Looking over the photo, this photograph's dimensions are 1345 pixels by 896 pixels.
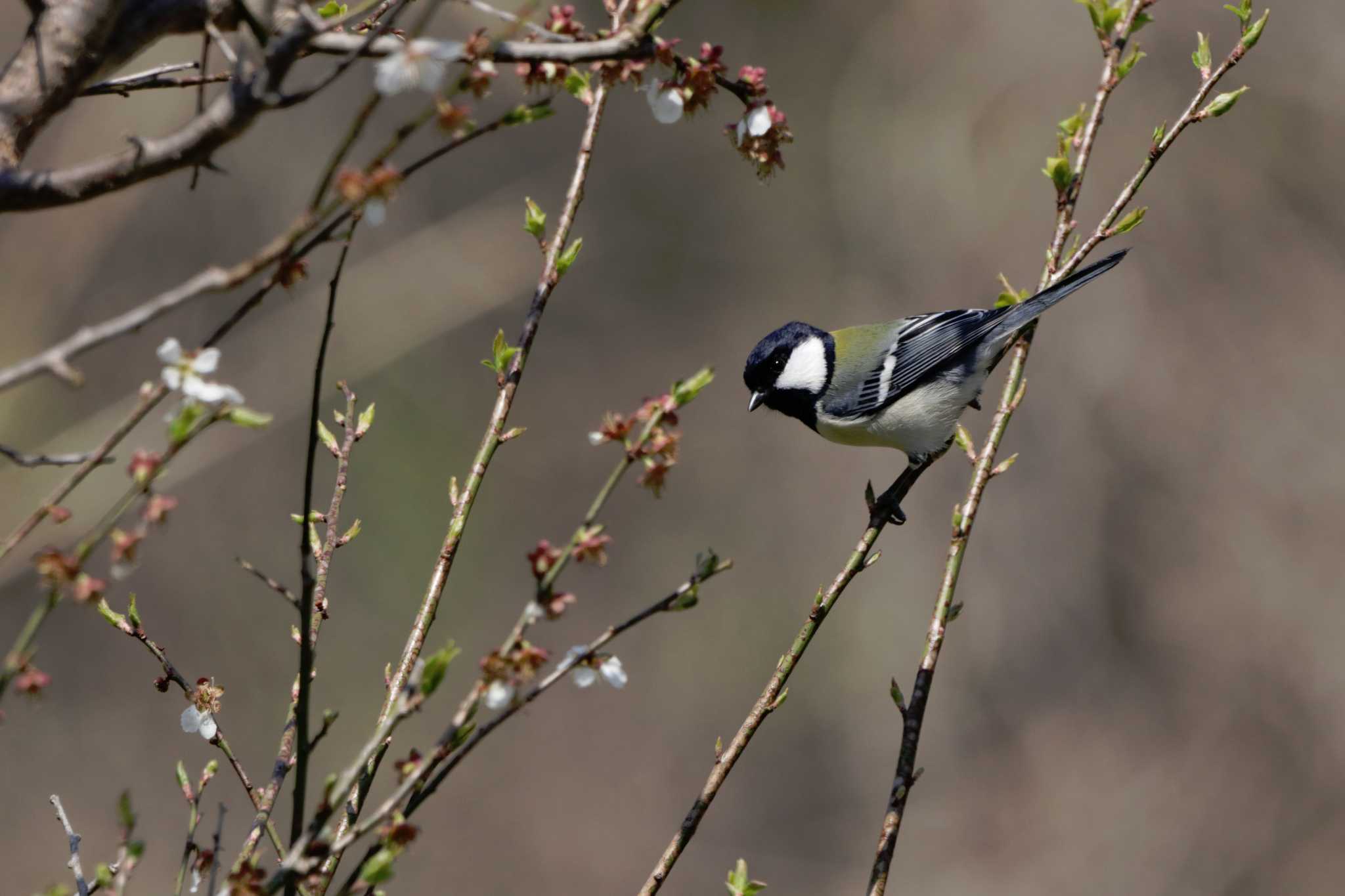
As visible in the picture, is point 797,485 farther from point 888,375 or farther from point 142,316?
point 142,316

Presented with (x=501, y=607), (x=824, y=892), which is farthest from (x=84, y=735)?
(x=824, y=892)

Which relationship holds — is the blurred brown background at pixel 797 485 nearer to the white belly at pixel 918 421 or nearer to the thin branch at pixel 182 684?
the white belly at pixel 918 421

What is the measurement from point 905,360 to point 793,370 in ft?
1.22

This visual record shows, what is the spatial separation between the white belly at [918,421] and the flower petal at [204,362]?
8.60 feet

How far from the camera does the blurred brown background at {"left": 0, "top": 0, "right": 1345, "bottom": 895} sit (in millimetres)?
6723

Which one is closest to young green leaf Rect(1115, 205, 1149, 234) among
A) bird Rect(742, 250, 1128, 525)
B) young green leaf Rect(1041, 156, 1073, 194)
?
young green leaf Rect(1041, 156, 1073, 194)

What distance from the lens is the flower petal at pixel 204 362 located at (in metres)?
1.28

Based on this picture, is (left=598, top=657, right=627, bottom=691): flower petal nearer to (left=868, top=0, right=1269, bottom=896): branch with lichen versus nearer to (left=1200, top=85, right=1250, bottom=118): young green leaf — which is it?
(left=868, top=0, right=1269, bottom=896): branch with lichen

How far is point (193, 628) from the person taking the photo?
7645 mm

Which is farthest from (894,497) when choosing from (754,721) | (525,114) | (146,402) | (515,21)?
(146,402)

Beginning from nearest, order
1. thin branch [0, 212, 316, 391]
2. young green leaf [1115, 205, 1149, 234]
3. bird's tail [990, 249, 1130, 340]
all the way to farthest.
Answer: thin branch [0, 212, 316, 391], young green leaf [1115, 205, 1149, 234], bird's tail [990, 249, 1130, 340]

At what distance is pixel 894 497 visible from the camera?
2.71m

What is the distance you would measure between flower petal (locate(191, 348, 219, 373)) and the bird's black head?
263 cm

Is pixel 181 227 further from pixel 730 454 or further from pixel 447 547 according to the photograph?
pixel 447 547
